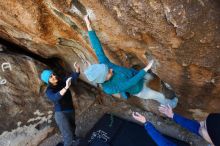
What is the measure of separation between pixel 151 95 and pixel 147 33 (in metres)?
1.12

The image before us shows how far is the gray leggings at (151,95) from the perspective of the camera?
191 inches

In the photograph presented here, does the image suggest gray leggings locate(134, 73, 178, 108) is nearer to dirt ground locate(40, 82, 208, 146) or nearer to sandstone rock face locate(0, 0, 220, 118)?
sandstone rock face locate(0, 0, 220, 118)

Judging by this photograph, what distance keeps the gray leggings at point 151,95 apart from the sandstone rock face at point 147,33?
175 mm

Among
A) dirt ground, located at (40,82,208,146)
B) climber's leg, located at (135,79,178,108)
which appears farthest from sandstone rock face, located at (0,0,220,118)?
dirt ground, located at (40,82,208,146)

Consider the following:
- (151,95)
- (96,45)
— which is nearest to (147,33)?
(96,45)

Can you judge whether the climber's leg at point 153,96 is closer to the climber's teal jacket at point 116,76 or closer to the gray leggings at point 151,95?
the gray leggings at point 151,95

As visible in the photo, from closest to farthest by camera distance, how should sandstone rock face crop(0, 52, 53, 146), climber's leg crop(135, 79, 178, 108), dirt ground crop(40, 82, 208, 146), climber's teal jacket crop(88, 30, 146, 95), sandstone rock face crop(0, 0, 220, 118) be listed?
sandstone rock face crop(0, 0, 220, 118) → climber's teal jacket crop(88, 30, 146, 95) → climber's leg crop(135, 79, 178, 108) → sandstone rock face crop(0, 52, 53, 146) → dirt ground crop(40, 82, 208, 146)

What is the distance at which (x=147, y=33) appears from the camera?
4.17m

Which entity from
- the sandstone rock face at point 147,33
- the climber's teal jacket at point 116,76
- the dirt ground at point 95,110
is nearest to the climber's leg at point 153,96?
the sandstone rock face at point 147,33

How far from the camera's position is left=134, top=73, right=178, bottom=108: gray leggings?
4.84 metres

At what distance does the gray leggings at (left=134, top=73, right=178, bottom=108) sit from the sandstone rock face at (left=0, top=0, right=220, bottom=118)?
0.17 meters

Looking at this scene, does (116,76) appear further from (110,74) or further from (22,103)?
(22,103)

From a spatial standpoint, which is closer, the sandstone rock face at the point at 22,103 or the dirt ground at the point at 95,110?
the sandstone rock face at the point at 22,103

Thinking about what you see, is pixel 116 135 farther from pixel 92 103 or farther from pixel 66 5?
pixel 66 5
